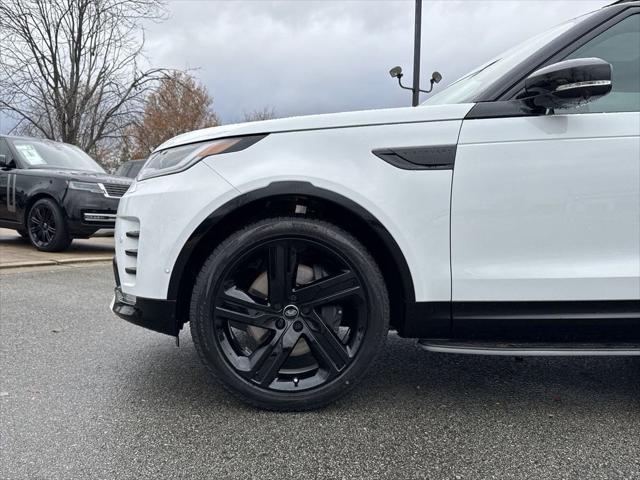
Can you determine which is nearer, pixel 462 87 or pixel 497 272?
pixel 497 272

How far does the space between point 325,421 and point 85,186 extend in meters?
5.52

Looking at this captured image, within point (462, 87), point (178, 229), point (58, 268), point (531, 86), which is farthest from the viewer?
point (58, 268)

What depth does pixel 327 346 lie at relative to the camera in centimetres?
201

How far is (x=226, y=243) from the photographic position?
6.57 feet

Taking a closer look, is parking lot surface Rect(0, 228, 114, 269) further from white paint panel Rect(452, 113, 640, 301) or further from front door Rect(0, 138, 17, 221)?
white paint panel Rect(452, 113, 640, 301)

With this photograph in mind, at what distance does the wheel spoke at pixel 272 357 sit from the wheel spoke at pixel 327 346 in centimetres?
7

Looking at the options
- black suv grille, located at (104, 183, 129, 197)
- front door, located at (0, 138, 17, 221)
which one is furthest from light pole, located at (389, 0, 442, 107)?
front door, located at (0, 138, 17, 221)

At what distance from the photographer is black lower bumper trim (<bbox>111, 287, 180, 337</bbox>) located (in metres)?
2.04

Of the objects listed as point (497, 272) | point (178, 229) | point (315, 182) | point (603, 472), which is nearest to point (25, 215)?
point (178, 229)

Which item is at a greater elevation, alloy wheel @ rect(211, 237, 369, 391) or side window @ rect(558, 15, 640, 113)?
side window @ rect(558, 15, 640, 113)

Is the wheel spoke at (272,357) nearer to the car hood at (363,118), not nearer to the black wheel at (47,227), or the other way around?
the car hood at (363,118)

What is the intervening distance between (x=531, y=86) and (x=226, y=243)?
1.39 meters

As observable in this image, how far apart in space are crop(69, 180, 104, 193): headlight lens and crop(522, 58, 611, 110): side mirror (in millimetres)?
5844

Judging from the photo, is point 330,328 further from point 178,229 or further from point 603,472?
point 603,472
